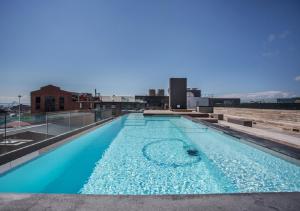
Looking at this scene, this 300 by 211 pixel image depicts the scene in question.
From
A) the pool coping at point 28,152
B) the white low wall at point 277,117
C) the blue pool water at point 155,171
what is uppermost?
the white low wall at point 277,117

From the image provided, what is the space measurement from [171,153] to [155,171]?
1.49 meters

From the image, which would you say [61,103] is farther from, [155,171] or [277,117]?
[155,171]

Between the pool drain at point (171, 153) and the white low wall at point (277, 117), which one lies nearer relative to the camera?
the pool drain at point (171, 153)

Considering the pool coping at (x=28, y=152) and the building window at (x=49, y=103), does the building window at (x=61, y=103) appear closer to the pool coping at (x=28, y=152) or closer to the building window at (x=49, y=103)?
the building window at (x=49, y=103)

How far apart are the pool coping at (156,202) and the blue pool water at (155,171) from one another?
5.00 feet

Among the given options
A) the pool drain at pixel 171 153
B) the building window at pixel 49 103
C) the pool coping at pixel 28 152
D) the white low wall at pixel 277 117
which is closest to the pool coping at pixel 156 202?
the pool coping at pixel 28 152

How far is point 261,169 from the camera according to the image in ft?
13.5

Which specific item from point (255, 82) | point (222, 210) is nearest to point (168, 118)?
point (222, 210)

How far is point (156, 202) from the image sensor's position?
1.70 metres

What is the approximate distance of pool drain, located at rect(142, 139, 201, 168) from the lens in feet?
15.4

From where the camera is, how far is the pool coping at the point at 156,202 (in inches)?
62.8

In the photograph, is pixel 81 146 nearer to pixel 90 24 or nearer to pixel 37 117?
pixel 37 117

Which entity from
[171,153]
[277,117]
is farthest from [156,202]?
[277,117]

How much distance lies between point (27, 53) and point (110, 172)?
1187 cm
